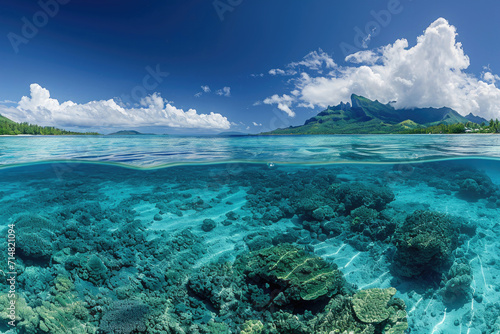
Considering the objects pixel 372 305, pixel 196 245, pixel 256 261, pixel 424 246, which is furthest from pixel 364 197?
pixel 196 245

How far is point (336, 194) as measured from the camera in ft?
33.4

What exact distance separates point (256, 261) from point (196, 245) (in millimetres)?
Result: 2366

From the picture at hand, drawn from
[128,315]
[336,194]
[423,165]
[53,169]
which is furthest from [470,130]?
[53,169]

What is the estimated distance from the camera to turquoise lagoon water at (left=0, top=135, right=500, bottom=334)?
4.45m

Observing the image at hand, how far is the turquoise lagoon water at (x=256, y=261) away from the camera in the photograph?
4449 mm

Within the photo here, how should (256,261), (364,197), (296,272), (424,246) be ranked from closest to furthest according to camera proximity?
(296,272), (424,246), (256,261), (364,197)

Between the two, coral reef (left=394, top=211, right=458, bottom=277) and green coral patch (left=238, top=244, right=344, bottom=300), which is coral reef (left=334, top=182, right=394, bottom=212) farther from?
green coral patch (left=238, top=244, right=344, bottom=300)

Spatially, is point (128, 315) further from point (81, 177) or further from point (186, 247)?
point (81, 177)

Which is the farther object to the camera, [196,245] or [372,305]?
[196,245]

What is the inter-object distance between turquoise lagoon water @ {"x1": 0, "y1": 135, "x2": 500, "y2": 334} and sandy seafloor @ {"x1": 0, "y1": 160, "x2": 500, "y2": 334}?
4 centimetres

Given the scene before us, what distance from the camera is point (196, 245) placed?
7.21m

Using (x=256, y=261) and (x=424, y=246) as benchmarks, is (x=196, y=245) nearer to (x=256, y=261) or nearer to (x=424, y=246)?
(x=256, y=261)

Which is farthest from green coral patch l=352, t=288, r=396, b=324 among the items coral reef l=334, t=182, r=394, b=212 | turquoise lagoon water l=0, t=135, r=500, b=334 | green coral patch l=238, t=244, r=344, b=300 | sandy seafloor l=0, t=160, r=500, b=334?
coral reef l=334, t=182, r=394, b=212

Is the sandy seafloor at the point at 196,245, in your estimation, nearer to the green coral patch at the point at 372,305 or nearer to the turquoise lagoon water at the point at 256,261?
the turquoise lagoon water at the point at 256,261
